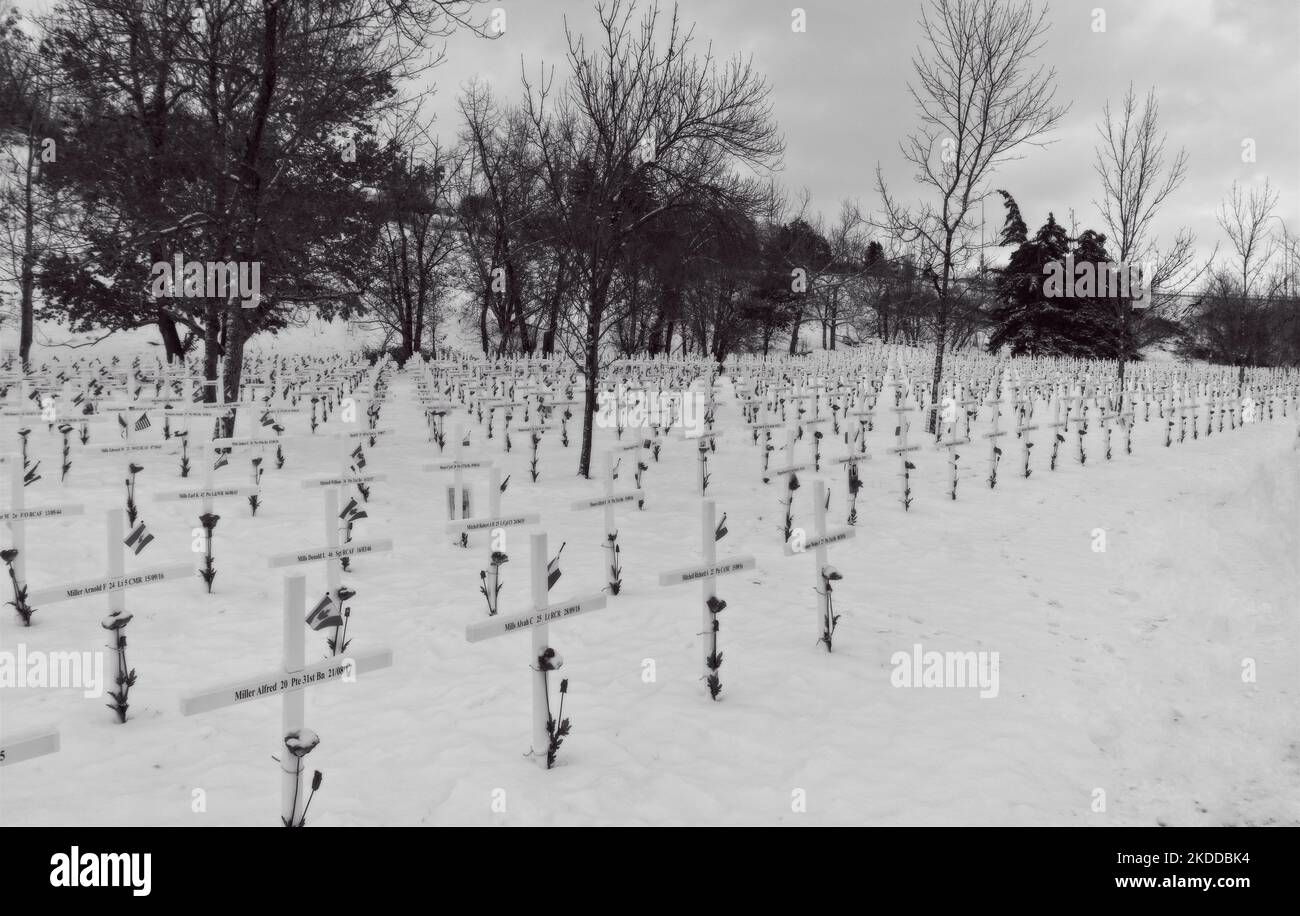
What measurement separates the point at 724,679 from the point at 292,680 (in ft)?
8.46

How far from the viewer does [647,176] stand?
11430 millimetres

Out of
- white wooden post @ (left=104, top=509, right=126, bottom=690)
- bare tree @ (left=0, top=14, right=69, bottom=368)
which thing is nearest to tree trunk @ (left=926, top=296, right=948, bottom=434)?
white wooden post @ (left=104, top=509, right=126, bottom=690)

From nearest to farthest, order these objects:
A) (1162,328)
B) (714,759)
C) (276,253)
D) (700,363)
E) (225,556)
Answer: (714,759) → (225,556) → (276,253) → (700,363) → (1162,328)

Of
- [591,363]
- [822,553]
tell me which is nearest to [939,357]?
[591,363]

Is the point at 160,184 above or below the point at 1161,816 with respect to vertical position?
above

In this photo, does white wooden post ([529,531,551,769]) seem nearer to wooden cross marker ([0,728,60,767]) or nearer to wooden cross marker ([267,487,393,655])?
wooden cross marker ([267,487,393,655])

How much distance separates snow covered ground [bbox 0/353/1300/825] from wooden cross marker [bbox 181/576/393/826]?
0.95 ft

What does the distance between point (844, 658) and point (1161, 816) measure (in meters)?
1.94

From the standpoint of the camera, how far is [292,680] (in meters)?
2.69

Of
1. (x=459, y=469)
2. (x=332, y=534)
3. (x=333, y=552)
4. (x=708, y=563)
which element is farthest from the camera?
(x=459, y=469)

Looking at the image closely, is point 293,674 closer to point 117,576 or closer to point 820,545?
point 117,576
